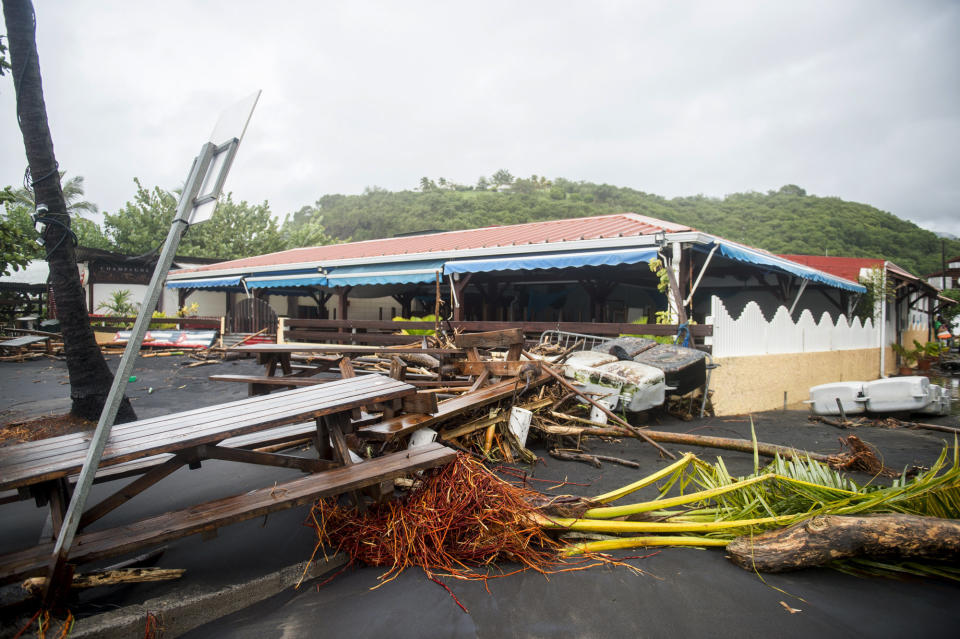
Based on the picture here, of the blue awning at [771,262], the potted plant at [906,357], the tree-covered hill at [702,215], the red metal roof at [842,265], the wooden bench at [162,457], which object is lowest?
the potted plant at [906,357]

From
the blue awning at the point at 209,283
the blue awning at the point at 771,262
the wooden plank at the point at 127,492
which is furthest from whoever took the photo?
the blue awning at the point at 209,283

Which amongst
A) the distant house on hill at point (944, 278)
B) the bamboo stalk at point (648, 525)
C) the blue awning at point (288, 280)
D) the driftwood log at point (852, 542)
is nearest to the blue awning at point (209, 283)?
the blue awning at point (288, 280)

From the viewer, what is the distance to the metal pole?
188 centimetres

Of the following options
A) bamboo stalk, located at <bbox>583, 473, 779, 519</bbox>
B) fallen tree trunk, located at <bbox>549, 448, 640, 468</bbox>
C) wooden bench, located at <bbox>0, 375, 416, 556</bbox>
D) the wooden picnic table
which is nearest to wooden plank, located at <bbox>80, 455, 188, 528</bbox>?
wooden bench, located at <bbox>0, 375, 416, 556</bbox>

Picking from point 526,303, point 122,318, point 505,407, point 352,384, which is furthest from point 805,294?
point 122,318

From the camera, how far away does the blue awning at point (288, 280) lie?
502 inches

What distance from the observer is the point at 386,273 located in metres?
11.5

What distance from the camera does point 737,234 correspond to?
43.2 m

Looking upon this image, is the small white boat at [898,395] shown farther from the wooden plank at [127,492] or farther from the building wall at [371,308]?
the building wall at [371,308]

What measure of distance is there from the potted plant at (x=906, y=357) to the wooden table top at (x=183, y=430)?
749 inches

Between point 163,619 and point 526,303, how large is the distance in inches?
536

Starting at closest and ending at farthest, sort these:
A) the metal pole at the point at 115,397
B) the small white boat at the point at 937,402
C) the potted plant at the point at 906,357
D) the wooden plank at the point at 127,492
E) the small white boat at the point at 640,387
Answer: the metal pole at the point at 115,397 < the wooden plank at the point at 127,492 < the small white boat at the point at 640,387 < the small white boat at the point at 937,402 < the potted plant at the point at 906,357

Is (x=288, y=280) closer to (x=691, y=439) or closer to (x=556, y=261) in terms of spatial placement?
(x=556, y=261)

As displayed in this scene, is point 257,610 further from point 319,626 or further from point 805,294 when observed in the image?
point 805,294
